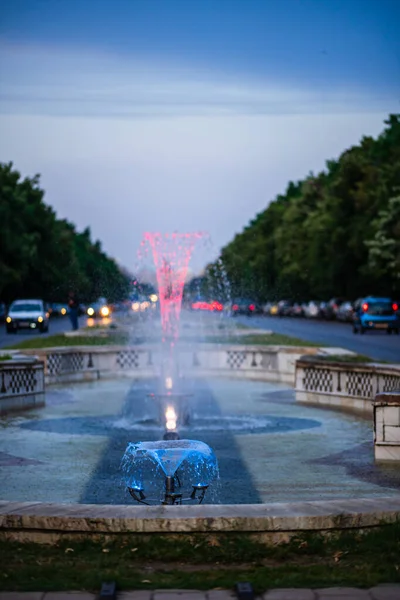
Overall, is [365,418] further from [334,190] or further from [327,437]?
[334,190]

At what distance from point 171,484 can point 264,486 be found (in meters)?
2.28

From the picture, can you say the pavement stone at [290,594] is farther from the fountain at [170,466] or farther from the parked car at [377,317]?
the parked car at [377,317]

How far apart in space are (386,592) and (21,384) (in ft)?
47.3

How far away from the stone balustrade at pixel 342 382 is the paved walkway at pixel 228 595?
11440mm

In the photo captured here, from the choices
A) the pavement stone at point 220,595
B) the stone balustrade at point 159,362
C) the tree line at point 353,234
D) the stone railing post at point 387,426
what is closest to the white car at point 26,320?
the tree line at point 353,234

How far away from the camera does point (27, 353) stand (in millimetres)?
25156

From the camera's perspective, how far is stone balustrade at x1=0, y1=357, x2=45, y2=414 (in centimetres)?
1955

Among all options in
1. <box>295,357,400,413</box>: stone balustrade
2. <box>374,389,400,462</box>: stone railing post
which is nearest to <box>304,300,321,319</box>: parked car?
<box>295,357,400,413</box>: stone balustrade

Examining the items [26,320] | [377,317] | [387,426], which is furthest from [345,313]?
[387,426]

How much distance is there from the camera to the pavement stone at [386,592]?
6.26 meters

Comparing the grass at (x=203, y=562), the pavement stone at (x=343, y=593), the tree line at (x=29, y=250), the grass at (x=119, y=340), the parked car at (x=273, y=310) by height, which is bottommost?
the parked car at (x=273, y=310)

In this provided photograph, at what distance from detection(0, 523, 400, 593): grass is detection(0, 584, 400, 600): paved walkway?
11 centimetres

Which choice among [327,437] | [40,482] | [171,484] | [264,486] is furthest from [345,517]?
[327,437]

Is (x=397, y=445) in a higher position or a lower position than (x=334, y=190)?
lower
